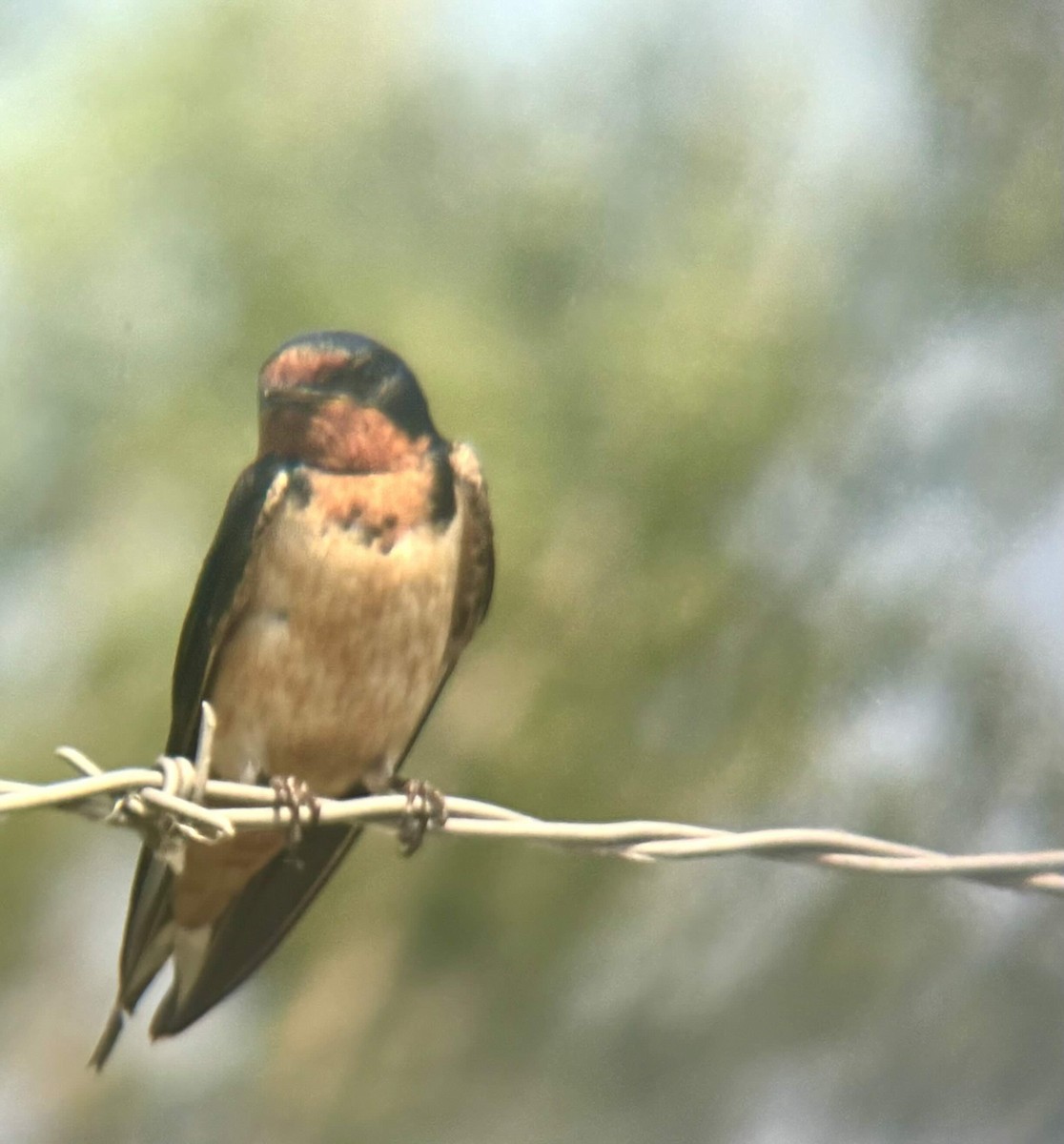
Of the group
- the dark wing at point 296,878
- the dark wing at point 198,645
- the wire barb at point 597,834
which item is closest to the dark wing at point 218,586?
the dark wing at point 198,645

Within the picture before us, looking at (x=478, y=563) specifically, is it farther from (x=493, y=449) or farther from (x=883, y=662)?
(x=883, y=662)

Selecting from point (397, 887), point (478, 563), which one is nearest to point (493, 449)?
point (397, 887)

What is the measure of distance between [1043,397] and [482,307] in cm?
108

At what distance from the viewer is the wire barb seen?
79 cm

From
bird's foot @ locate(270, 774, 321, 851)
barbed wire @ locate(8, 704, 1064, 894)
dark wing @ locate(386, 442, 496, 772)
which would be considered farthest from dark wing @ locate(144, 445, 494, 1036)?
barbed wire @ locate(8, 704, 1064, 894)

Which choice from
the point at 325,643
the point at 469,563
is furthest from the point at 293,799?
the point at 469,563

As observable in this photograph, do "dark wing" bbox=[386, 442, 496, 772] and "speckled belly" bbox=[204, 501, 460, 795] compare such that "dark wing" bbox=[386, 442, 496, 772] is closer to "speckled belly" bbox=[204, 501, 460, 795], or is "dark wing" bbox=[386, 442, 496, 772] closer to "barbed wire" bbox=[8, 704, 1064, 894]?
"speckled belly" bbox=[204, 501, 460, 795]

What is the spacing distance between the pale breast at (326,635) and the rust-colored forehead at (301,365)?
3.3 inches

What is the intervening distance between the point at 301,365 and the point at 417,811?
1.73ft

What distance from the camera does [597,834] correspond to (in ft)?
2.72

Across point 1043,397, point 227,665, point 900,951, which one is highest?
point 1043,397

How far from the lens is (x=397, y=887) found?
310 centimetres

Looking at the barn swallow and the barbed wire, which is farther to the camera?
the barn swallow

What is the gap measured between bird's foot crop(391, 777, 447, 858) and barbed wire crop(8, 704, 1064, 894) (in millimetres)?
68
